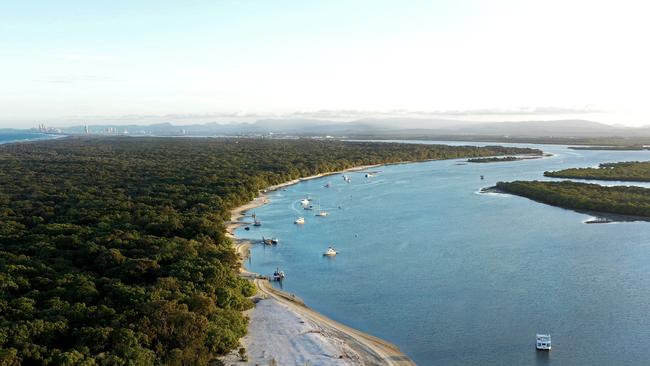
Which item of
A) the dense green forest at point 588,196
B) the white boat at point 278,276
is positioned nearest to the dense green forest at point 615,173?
the dense green forest at point 588,196

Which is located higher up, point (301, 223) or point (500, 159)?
point (500, 159)

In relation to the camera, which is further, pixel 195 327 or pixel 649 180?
pixel 649 180

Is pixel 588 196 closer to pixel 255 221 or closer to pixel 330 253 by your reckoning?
pixel 330 253

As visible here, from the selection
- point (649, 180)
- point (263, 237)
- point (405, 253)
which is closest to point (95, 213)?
point (263, 237)

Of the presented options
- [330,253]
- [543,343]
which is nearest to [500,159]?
[330,253]

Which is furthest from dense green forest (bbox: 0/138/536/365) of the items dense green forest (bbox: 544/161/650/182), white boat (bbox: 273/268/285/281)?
dense green forest (bbox: 544/161/650/182)

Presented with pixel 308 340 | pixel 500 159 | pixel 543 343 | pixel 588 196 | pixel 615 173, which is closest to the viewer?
pixel 543 343

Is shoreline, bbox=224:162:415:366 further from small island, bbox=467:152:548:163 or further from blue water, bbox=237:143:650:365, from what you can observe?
small island, bbox=467:152:548:163

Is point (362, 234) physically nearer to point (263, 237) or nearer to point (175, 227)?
point (263, 237)
